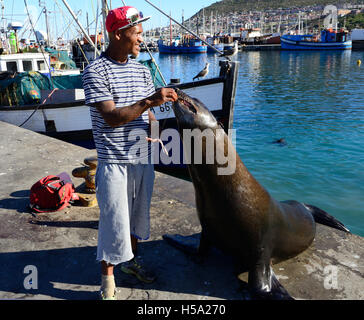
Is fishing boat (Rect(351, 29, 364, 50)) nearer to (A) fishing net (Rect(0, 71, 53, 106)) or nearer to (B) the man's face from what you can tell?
(A) fishing net (Rect(0, 71, 53, 106))

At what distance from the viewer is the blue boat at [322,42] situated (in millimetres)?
56312

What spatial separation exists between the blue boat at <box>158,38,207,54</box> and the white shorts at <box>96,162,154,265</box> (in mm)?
68330

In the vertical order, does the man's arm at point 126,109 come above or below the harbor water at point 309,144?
above

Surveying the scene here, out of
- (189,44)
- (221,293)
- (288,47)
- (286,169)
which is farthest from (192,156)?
(189,44)

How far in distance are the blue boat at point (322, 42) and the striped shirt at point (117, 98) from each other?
62.1 meters

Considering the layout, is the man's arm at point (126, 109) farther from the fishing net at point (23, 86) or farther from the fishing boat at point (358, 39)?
the fishing boat at point (358, 39)

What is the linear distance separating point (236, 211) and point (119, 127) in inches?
43.7

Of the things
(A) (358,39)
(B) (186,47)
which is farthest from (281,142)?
(A) (358,39)

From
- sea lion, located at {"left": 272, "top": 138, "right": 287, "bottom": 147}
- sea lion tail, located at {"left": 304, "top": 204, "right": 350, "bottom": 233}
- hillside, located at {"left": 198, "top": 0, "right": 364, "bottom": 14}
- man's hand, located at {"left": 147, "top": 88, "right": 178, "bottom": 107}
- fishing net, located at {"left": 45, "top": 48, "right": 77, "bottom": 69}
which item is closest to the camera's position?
man's hand, located at {"left": 147, "top": 88, "right": 178, "bottom": 107}

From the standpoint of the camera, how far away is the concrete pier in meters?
2.66

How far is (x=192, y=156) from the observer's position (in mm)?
2607

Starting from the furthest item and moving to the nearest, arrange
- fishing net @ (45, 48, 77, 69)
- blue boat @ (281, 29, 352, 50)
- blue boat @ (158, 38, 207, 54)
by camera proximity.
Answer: blue boat @ (158, 38, 207, 54) < blue boat @ (281, 29, 352, 50) < fishing net @ (45, 48, 77, 69)

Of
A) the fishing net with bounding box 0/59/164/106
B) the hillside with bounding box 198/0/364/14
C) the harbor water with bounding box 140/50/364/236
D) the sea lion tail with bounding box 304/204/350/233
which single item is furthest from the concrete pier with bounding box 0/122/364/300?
the hillside with bounding box 198/0/364/14

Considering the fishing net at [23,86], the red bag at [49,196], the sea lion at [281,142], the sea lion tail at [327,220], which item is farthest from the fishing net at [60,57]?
the sea lion tail at [327,220]
